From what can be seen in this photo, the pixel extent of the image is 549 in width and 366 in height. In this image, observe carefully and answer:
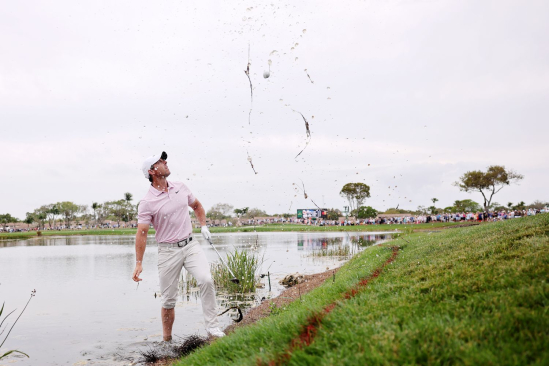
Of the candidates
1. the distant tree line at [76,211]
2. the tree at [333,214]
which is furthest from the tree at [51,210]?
the tree at [333,214]

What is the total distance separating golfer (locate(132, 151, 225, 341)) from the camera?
6.64 metres

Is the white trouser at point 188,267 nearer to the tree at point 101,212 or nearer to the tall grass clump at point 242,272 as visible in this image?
the tall grass clump at point 242,272

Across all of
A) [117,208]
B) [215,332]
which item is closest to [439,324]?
[215,332]

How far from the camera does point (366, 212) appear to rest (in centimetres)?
10506

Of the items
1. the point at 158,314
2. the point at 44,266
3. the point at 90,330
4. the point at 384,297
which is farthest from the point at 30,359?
the point at 44,266

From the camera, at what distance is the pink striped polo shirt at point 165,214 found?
6633 mm

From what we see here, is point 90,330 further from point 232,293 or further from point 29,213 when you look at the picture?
point 29,213

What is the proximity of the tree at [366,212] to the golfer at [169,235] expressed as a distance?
95498mm

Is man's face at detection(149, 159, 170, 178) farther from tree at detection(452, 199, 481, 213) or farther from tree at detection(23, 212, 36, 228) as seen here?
tree at detection(23, 212, 36, 228)

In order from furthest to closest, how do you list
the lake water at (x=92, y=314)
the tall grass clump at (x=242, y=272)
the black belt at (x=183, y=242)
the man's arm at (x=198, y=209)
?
the tall grass clump at (x=242, y=272) < the lake water at (x=92, y=314) < the man's arm at (x=198, y=209) < the black belt at (x=183, y=242)

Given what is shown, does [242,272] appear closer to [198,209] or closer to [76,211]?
[198,209]

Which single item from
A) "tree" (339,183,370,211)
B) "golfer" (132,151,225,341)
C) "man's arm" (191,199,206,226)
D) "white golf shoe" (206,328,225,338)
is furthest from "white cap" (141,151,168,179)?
"tree" (339,183,370,211)

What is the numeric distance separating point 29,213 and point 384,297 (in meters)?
166

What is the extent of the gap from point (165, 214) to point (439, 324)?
14.4 ft
